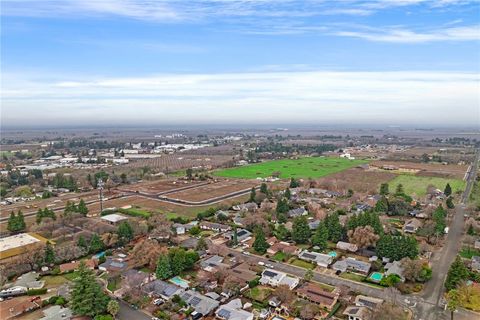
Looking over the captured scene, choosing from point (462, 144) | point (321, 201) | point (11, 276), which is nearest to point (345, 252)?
point (321, 201)

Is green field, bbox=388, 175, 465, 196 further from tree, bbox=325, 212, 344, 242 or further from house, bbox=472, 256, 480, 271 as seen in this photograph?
house, bbox=472, 256, 480, 271

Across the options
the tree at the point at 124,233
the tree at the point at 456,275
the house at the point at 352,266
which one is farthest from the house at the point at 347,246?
the tree at the point at 124,233

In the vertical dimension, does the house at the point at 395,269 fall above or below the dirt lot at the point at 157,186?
above

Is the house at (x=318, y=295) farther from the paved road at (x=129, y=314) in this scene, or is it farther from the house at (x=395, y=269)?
the paved road at (x=129, y=314)

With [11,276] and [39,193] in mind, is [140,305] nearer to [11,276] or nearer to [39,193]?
[11,276]

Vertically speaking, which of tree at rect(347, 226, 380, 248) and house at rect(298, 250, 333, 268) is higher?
tree at rect(347, 226, 380, 248)

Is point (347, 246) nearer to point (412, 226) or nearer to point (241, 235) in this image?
point (412, 226)

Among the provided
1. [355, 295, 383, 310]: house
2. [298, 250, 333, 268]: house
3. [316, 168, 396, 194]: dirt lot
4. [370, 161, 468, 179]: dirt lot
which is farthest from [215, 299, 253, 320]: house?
[370, 161, 468, 179]: dirt lot
